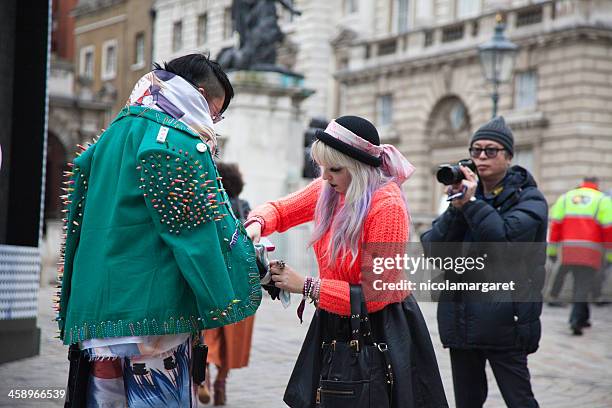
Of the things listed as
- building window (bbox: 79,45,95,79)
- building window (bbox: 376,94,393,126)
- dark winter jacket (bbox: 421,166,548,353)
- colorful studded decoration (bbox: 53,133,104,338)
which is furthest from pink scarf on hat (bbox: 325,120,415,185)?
building window (bbox: 79,45,95,79)

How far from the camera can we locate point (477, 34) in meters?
35.3

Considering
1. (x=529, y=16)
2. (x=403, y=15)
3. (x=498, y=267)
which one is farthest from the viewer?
(x=403, y=15)

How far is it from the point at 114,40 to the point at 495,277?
5177 centimetres

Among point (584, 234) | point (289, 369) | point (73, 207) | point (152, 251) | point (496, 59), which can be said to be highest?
point (496, 59)

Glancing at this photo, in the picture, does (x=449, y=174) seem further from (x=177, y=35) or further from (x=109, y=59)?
(x=109, y=59)

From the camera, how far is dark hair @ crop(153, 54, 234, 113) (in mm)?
3824

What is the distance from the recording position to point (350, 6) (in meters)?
43.9

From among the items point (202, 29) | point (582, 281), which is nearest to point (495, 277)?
point (582, 281)

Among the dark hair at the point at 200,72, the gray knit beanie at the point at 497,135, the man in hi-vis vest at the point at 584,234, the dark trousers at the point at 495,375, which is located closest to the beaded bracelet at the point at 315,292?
the dark hair at the point at 200,72

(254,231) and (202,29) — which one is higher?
(202,29)

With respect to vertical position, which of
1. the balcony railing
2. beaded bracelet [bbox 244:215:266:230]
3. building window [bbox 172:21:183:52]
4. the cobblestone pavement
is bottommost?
the cobblestone pavement

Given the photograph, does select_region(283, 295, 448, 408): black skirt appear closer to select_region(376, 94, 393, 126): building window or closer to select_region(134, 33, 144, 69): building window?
select_region(376, 94, 393, 126): building window

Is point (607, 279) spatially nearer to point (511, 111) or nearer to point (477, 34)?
Result: point (511, 111)

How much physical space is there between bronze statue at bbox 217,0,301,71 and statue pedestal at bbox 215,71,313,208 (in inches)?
23.4
